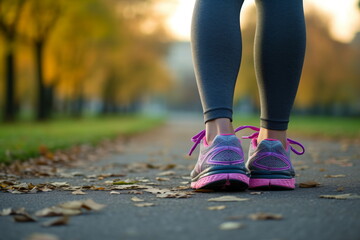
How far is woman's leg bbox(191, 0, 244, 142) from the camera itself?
2297 mm

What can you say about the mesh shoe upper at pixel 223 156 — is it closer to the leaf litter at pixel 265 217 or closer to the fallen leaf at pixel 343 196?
the fallen leaf at pixel 343 196

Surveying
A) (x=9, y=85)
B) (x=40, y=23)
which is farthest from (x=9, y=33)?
(x=9, y=85)

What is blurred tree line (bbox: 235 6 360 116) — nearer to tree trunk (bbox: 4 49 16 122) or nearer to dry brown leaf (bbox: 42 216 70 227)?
tree trunk (bbox: 4 49 16 122)

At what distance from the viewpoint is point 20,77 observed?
27.5 m

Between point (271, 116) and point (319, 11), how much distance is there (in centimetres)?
2761

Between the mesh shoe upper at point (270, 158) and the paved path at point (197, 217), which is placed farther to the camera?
the mesh shoe upper at point (270, 158)

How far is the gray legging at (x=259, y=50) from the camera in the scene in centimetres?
233

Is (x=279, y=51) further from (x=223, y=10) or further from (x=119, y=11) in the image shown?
(x=119, y=11)

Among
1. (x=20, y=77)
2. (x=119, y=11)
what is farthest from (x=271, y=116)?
(x=20, y=77)

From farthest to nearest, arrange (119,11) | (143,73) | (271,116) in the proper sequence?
(143,73), (119,11), (271,116)

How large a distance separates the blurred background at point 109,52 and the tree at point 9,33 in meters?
0.03

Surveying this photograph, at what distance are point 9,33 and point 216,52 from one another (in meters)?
14.3

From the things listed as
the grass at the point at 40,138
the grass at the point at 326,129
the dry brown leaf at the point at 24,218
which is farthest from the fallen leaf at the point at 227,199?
the grass at the point at 326,129

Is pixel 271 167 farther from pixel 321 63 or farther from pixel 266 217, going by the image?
pixel 321 63
